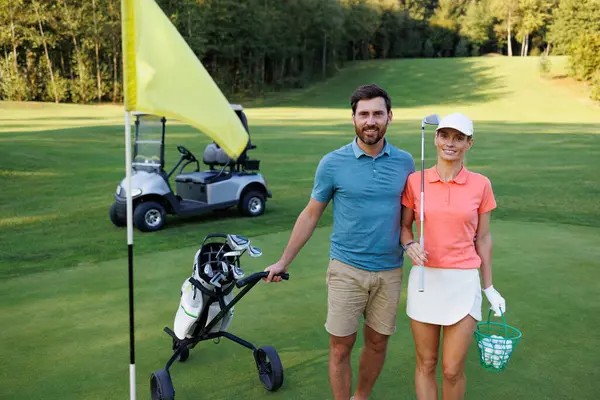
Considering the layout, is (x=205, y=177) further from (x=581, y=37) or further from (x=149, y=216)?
(x=581, y=37)

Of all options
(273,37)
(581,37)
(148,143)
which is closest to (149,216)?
(148,143)

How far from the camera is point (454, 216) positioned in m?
2.78

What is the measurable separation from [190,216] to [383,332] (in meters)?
7.10

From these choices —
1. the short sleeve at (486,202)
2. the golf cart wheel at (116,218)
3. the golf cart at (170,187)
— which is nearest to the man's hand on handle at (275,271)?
the short sleeve at (486,202)

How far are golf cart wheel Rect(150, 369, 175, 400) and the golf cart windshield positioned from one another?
218 inches

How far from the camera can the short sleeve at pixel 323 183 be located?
3092 millimetres

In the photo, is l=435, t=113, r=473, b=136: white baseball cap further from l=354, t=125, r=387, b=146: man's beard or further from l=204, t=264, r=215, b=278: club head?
l=204, t=264, r=215, b=278: club head

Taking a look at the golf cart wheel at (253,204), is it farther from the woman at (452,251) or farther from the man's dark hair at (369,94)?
the woman at (452,251)

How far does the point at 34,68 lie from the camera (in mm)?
40781

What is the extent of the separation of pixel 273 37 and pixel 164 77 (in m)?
52.5

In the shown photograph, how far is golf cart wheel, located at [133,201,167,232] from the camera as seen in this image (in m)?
8.45

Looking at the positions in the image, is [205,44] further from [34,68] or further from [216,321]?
[216,321]

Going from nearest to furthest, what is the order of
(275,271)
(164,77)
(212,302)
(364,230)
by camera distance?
(164,77) < (364,230) < (275,271) < (212,302)

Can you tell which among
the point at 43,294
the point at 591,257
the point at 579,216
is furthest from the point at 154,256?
the point at 579,216
